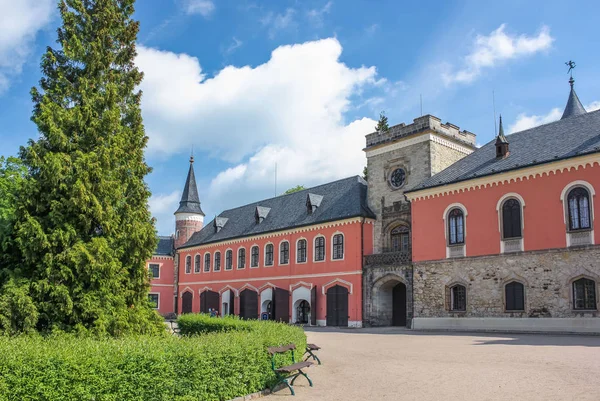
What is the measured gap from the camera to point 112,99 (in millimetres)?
13992

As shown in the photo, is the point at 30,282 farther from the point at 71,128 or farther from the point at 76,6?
the point at 76,6

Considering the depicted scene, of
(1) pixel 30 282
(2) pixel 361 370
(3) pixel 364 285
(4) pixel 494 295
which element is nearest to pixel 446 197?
(4) pixel 494 295

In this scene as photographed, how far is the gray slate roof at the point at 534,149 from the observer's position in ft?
75.7

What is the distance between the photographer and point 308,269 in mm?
35250

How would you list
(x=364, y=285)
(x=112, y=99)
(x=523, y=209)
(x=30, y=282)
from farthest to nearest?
(x=364, y=285), (x=523, y=209), (x=112, y=99), (x=30, y=282)

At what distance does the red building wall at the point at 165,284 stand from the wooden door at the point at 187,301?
4675mm

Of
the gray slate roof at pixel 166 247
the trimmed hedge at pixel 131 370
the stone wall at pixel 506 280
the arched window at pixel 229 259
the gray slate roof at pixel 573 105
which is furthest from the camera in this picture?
the gray slate roof at pixel 166 247

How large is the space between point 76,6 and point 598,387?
1501cm

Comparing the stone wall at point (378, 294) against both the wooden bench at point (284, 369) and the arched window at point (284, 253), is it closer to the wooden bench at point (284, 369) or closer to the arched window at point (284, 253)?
the arched window at point (284, 253)

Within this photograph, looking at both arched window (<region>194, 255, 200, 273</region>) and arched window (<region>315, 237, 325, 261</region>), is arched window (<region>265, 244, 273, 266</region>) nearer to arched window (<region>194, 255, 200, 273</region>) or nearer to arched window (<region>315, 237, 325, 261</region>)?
arched window (<region>315, 237, 325, 261</region>)

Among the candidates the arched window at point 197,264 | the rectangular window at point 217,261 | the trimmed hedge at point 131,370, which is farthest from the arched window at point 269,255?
the trimmed hedge at point 131,370

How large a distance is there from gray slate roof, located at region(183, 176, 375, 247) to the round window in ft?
7.72

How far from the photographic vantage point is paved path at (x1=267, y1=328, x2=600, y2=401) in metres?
9.88

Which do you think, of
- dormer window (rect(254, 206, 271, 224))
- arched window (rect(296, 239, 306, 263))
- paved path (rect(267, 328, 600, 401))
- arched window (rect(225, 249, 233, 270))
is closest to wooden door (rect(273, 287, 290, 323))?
arched window (rect(296, 239, 306, 263))
